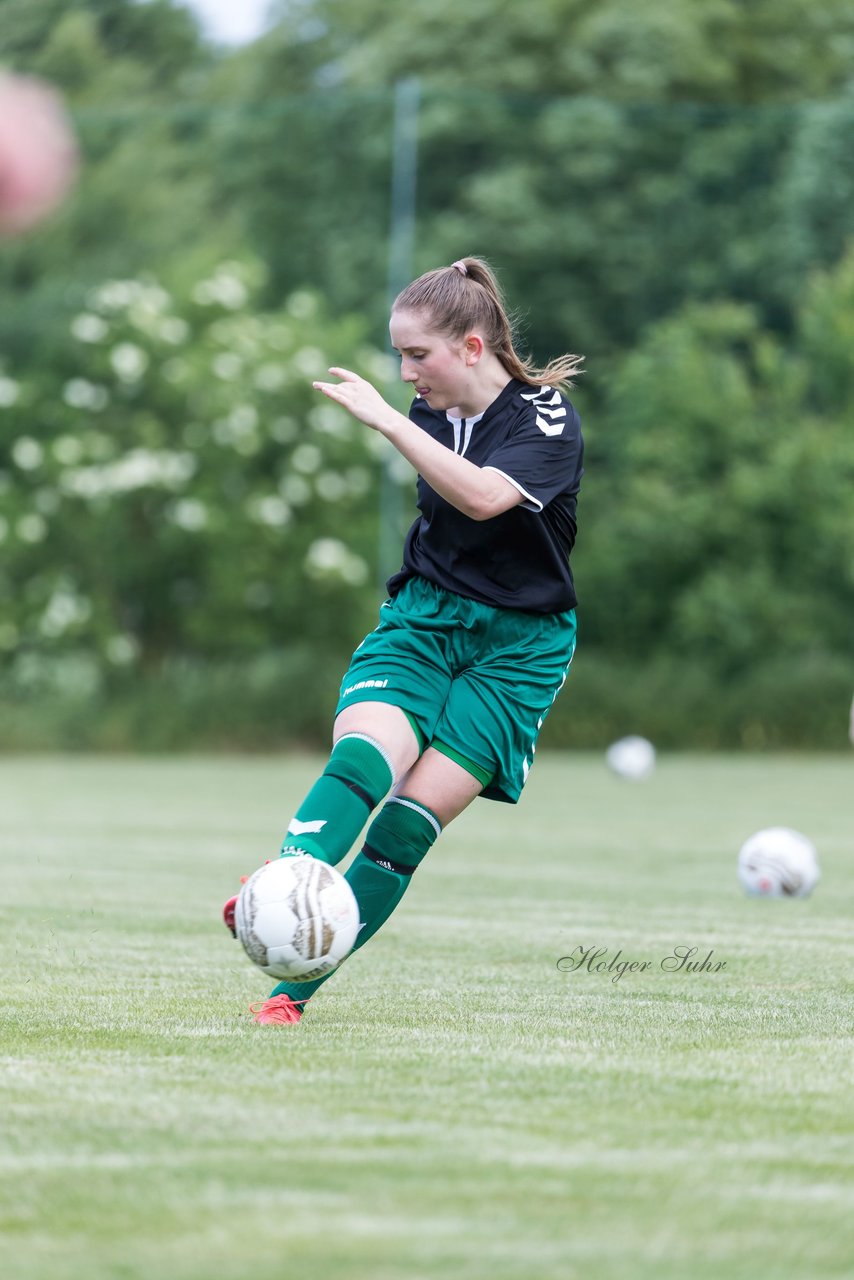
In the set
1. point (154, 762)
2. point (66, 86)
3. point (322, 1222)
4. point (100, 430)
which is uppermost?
point (322, 1222)

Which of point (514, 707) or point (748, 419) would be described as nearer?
point (514, 707)

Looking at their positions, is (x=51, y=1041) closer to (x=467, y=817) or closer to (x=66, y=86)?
(x=467, y=817)

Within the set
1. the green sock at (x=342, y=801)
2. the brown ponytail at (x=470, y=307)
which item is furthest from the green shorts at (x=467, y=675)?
the brown ponytail at (x=470, y=307)

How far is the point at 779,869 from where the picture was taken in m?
8.96

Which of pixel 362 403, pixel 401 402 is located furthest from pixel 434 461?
pixel 401 402

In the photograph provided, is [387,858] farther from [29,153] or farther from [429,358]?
[29,153]

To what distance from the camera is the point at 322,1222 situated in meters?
2.86

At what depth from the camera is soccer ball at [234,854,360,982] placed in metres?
4.57

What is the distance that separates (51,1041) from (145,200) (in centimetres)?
2858

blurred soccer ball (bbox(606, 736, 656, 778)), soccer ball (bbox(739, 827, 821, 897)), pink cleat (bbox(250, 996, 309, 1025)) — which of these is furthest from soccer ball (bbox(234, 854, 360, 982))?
blurred soccer ball (bbox(606, 736, 656, 778))

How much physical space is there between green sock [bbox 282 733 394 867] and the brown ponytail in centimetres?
101

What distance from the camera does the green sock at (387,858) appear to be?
5.02m

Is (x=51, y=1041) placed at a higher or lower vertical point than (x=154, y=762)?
higher

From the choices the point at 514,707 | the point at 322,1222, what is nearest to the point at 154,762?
the point at 514,707
